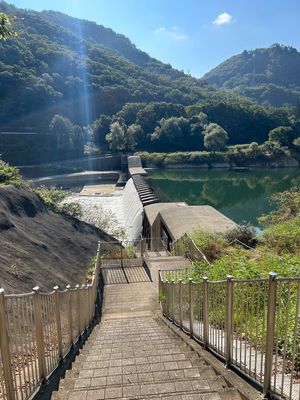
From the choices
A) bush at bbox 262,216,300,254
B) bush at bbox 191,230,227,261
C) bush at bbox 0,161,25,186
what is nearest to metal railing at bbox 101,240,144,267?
bush at bbox 191,230,227,261

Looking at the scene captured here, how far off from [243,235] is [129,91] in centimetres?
8589

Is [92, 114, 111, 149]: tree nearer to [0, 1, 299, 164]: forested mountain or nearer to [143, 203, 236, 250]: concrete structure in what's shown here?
[0, 1, 299, 164]: forested mountain

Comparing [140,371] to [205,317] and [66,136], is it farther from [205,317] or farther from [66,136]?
[66,136]

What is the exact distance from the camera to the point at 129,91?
92875 mm

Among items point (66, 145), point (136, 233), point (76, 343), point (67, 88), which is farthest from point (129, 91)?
point (76, 343)

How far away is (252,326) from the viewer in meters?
3.51

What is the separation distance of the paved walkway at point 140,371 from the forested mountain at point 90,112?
55.4 metres

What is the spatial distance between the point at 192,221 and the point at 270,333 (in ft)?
45.5

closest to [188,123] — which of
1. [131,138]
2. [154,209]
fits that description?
[131,138]

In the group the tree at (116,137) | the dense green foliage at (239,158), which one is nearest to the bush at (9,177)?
the tree at (116,137)

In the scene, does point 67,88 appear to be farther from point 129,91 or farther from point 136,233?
point 136,233

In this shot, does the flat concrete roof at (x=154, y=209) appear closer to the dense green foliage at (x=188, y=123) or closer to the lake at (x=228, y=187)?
the lake at (x=228, y=187)

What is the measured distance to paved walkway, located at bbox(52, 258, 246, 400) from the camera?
304cm

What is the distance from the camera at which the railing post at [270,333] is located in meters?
2.67
